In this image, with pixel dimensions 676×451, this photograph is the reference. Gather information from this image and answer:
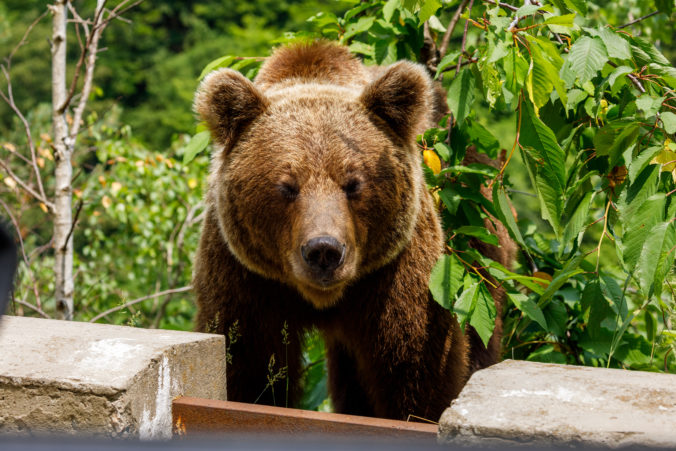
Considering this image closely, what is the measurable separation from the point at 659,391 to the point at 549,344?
2.28 meters

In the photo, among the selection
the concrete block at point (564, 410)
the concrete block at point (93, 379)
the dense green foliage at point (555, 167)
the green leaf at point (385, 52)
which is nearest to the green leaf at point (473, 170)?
the dense green foliage at point (555, 167)

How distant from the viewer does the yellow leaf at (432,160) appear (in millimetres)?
3650

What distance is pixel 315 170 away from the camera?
3.24 m

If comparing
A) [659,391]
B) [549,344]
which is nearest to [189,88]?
[549,344]

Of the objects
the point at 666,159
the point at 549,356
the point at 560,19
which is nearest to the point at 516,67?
the point at 560,19

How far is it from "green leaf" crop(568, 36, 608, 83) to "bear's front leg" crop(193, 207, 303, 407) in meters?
1.55

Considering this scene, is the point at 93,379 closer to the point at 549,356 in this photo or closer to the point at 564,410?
the point at 564,410

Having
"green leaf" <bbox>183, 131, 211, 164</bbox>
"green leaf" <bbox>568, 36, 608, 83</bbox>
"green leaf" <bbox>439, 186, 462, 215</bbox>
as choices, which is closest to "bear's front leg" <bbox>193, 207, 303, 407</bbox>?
"green leaf" <bbox>183, 131, 211, 164</bbox>

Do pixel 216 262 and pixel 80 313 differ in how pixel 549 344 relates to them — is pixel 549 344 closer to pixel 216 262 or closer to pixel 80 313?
A: pixel 216 262

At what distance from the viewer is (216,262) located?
11.8ft

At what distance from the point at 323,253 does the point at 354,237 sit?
0.90ft

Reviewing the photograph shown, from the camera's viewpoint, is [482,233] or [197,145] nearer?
[482,233]

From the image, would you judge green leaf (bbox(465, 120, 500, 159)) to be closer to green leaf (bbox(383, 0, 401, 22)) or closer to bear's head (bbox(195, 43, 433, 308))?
bear's head (bbox(195, 43, 433, 308))

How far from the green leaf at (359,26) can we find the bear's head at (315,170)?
3.41ft
